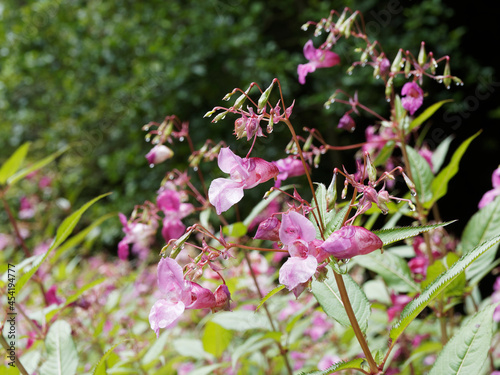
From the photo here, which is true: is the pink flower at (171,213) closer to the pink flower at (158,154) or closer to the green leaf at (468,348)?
the pink flower at (158,154)

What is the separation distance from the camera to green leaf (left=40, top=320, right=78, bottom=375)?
38.4 inches

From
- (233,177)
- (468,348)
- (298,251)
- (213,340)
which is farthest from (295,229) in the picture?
(213,340)

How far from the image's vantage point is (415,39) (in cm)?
391

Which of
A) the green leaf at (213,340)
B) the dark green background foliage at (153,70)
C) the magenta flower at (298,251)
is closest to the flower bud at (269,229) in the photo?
the magenta flower at (298,251)

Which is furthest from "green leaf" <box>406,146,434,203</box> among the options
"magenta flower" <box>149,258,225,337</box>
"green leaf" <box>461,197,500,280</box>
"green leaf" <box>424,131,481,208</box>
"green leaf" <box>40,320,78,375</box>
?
"green leaf" <box>40,320,78,375</box>

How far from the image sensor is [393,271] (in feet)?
3.75

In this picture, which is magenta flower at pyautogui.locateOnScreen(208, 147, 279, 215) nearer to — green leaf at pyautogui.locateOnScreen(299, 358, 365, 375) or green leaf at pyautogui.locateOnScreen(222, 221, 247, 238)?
green leaf at pyautogui.locateOnScreen(299, 358, 365, 375)

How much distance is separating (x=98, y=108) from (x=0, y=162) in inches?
67.2

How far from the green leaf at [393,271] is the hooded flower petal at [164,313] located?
591mm

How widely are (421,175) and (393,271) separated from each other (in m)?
0.26

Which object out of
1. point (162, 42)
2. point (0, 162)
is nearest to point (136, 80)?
point (162, 42)

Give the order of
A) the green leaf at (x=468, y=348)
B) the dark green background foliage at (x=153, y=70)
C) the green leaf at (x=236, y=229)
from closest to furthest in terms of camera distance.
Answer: the green leaf at (x=468, y=348)
the green leaf at (x=236, y=229)
the dark green background foliage at (x=153, y=70)

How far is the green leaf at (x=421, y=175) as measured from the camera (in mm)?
1155

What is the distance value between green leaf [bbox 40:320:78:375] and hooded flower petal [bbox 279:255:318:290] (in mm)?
613
